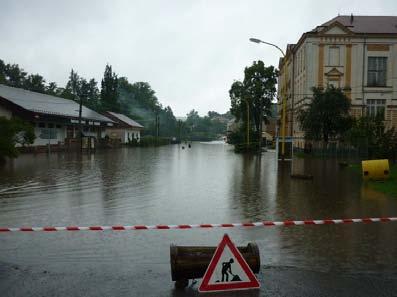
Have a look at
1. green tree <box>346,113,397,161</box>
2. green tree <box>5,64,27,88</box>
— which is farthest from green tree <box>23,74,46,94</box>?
green tree <box>346,113,397,161</box>

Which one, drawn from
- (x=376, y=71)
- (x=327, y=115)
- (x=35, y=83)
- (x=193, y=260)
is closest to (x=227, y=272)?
(x=193, y=260)

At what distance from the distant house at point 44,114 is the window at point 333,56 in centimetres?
2862

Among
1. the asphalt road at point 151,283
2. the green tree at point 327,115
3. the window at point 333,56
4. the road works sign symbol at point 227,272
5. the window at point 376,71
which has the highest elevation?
the window at point 333,56

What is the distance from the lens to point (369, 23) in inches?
2103

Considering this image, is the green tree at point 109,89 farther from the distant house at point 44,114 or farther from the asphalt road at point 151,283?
the asphalt road at point 151,283

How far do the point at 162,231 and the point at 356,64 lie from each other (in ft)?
153

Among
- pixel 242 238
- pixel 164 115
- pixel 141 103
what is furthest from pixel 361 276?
pixel 164 115

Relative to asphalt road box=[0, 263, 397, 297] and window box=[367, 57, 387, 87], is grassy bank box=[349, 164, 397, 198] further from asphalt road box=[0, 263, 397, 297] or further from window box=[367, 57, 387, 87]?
window box=[367, 57, 387, 87]

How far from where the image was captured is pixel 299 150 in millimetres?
50094

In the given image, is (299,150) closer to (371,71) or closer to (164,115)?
(371,71)

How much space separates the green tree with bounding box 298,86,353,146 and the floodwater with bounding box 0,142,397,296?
77.0ft

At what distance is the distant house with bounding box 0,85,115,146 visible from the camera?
4456 centimetres

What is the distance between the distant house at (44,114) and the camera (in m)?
44.6

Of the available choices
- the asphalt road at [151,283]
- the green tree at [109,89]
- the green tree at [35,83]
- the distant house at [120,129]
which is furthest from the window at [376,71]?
the green tree at [35,83]
